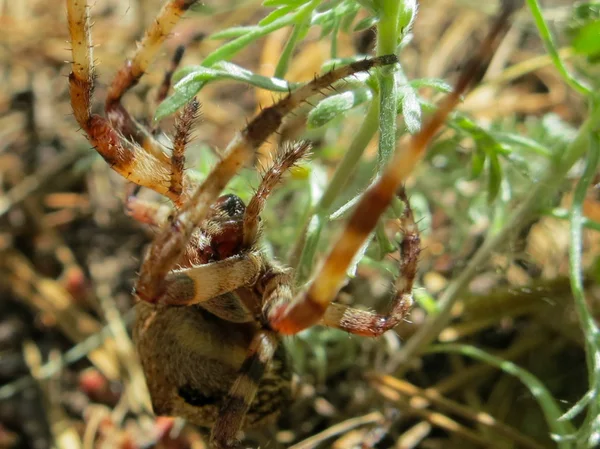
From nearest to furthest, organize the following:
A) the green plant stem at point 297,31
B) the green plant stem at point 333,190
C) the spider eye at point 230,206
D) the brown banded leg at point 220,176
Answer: the brown banded leg at point 220,176
the green plant stem at point 297,31
the green plant stem at point 333,190
the spider eye at point 230,206

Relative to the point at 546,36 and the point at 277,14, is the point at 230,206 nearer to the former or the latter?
the point at 277,14

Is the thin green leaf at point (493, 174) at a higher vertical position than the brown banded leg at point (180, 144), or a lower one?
lower

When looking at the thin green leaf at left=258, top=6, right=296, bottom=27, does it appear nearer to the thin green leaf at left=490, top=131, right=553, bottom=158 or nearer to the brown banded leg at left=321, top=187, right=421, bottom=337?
the brown banded leg at left=321, top=187, right=421, bottom=337

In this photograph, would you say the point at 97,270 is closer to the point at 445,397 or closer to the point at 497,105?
the point at 445,397

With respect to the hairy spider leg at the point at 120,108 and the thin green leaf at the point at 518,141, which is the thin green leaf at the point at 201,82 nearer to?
the hairy spider leg at the point at 120,108

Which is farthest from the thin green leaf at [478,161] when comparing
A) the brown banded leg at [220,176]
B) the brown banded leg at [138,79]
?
the brown banded leg at [138,79]

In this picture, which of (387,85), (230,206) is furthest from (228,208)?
(387,85)

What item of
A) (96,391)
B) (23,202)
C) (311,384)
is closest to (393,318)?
(311,384)
